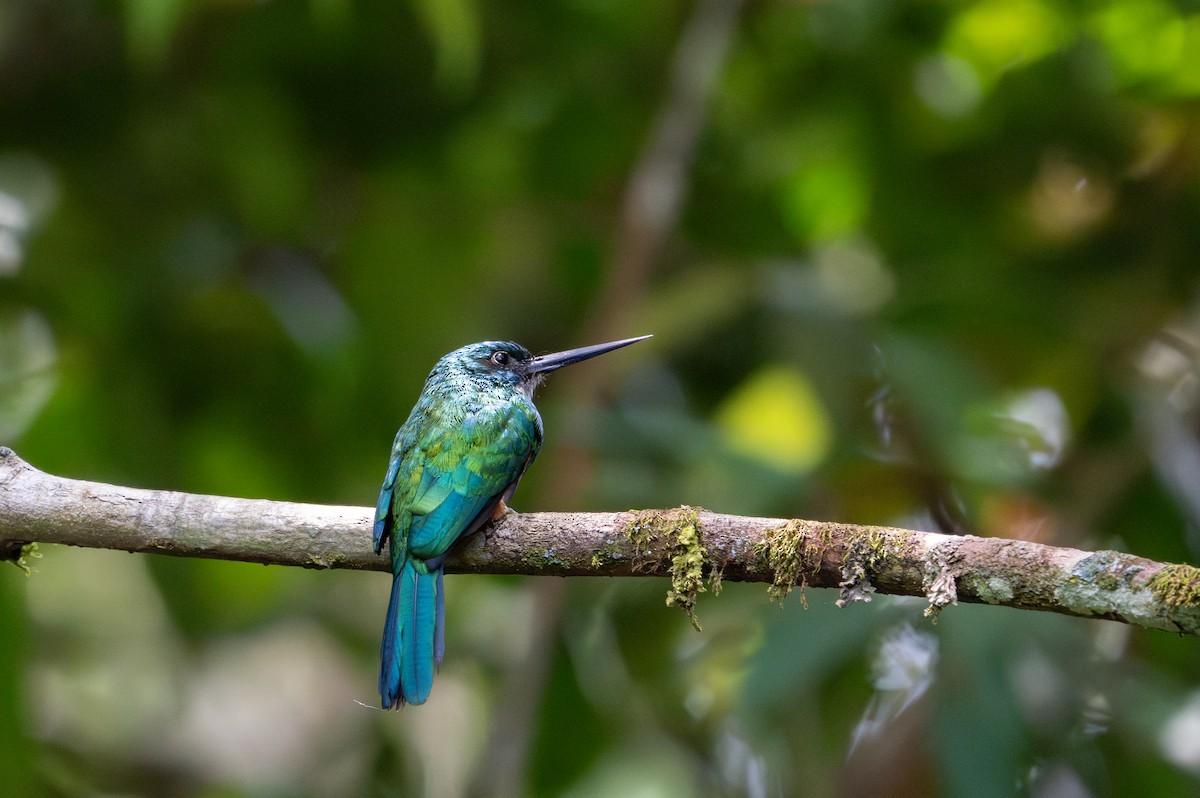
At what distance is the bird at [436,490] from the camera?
2.62m

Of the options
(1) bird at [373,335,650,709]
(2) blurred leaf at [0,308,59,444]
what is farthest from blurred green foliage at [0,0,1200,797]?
(1) bird at [373,335,650,709]

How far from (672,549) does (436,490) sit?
0.82 meters

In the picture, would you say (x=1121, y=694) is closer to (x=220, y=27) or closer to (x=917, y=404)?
(x=917, y=404)

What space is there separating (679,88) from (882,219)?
930mm

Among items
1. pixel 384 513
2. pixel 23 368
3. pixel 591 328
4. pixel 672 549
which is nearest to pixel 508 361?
pixel 591 328

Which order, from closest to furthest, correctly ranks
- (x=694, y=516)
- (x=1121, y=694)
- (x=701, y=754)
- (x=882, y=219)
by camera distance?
(x=694, y=516) → (x=1121, y=694) → (x=701, y=754) → (x=882, y=219)

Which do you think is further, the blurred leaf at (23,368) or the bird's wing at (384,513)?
the blurred leaf at (23,368)

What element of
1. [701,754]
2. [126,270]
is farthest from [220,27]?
[701,754]

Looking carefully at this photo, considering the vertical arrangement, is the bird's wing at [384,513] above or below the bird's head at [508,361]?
below

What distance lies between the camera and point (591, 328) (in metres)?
4.25

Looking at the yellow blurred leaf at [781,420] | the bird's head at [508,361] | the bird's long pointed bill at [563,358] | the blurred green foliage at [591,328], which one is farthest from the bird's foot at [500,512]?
the yellow blurred leaf at [781,420]

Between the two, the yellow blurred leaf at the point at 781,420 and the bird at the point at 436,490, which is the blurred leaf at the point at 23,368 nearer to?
the bird at the point at 436,490

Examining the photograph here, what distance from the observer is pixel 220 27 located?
4750 mm

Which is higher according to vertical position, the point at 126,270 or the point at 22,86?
the point at 22,86
